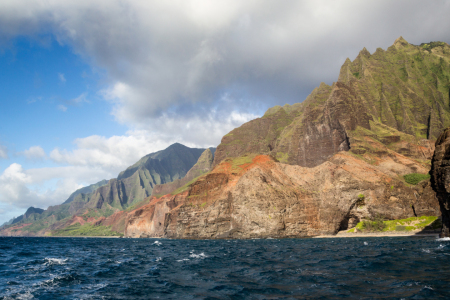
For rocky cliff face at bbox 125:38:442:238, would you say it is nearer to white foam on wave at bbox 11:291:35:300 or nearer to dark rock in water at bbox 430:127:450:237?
dark rock in water at bbox 430:127:450:237

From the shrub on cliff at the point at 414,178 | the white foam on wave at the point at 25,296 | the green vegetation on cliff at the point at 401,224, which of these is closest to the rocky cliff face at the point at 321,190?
the shrub on cliff at the point at 414,178

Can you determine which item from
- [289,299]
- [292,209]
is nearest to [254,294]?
[289,299]

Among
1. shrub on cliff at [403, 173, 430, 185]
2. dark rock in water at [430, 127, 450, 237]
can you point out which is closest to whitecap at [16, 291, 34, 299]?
dark rock in water at [430, 127, 450, 237]

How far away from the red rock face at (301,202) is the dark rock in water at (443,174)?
2405 inches

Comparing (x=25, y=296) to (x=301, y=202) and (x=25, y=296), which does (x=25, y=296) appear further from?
(x=301, y=202)

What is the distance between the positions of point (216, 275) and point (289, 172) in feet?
406

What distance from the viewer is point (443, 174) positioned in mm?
50156

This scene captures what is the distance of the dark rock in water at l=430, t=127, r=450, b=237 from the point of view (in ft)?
163

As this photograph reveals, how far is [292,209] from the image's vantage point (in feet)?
380

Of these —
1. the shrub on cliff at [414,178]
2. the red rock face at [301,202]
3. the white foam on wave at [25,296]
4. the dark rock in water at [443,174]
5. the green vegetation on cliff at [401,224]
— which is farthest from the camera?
the shrub on cliff at [414,178]

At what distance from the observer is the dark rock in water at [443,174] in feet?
163

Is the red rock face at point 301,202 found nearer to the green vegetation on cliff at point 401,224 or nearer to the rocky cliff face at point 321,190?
the rocky cliff face at point 321,190

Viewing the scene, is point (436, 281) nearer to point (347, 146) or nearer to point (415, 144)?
point (347, 146)

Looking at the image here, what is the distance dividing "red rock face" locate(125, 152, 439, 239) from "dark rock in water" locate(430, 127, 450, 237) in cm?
6108
